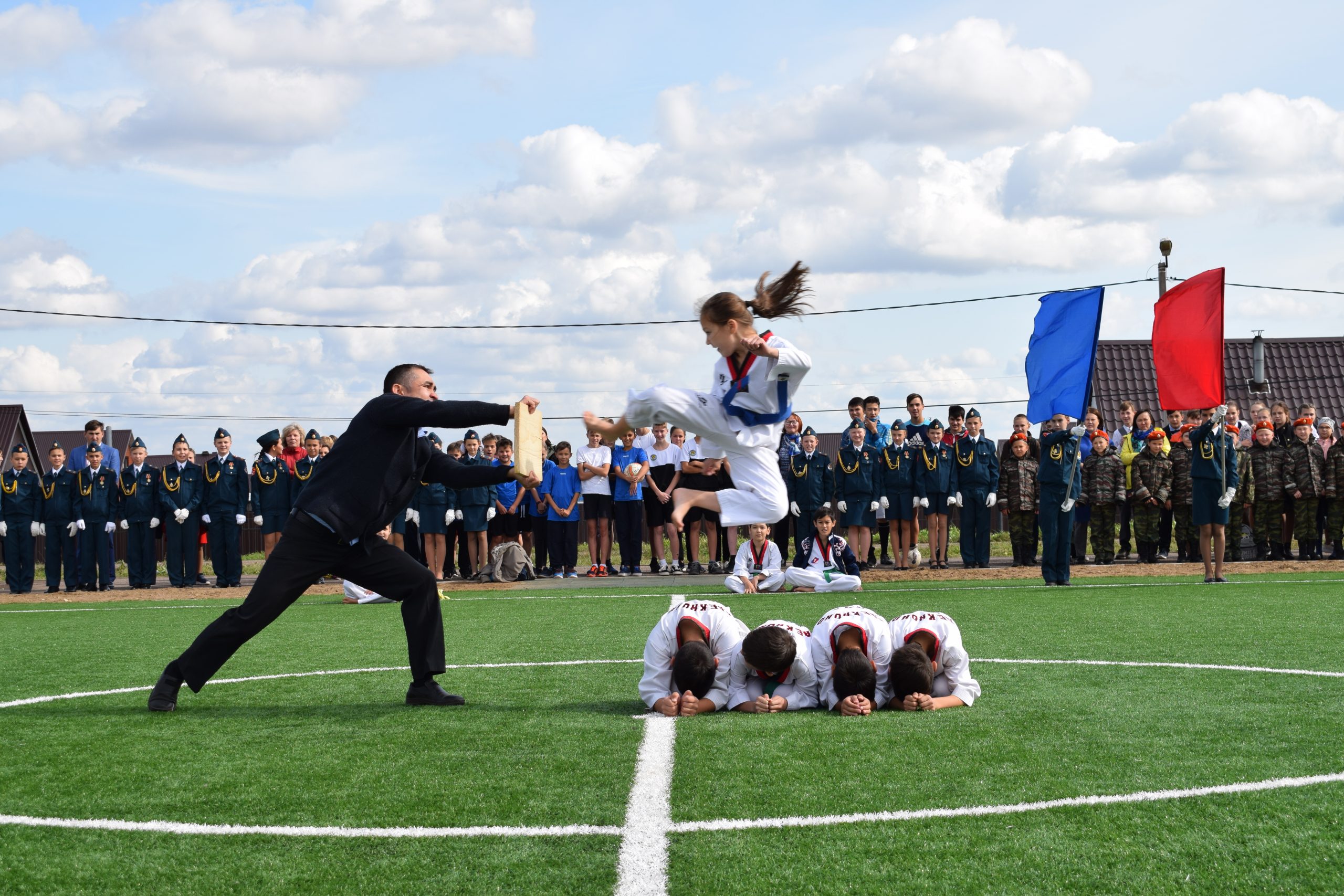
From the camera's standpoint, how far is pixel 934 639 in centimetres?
689

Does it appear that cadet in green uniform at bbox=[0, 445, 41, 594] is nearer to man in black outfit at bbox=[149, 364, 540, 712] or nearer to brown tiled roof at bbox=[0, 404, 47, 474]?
man in black outfit at bbox=[149, 364, 540, 712]

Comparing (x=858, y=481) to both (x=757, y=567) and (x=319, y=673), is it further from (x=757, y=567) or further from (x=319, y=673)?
(x=319, y=673)

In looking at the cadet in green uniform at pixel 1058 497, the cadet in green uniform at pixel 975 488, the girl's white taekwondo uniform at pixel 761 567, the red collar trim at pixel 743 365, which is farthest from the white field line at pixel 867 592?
the red collar trim at pixel 743 365

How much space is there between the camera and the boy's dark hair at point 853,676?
6668mm

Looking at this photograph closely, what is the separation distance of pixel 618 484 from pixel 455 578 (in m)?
3.13

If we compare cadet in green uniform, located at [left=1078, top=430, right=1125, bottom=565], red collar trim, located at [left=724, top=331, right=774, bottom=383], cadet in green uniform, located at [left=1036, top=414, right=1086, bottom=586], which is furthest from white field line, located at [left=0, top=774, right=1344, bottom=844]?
cadet in green uniform, located at [left=1078, top=430, right=1125, bottom=565]

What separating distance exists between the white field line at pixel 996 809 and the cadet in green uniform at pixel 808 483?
14058 millimetres

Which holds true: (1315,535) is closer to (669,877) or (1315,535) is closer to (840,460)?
(840,460)

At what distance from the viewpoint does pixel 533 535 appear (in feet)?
68.7

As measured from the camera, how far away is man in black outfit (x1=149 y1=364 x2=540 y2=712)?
714 cm

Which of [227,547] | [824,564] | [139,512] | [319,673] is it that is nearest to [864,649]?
[319,673]

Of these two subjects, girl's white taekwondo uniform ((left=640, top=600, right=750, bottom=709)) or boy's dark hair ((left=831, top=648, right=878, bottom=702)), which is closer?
boy's dark hair ((left=831, top=648, right=878, bottom=702))

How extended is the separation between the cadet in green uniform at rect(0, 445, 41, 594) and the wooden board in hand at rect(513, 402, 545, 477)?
16037mm

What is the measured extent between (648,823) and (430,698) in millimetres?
3088
